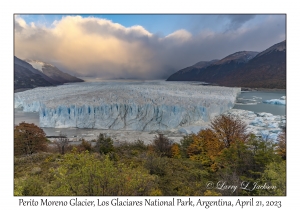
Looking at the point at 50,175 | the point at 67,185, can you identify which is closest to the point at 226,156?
the point at 67,185

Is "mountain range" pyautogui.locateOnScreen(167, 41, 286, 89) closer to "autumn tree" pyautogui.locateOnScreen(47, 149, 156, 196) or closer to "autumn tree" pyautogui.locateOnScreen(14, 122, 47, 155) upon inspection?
"autumn tree" pyautogui.locateOnScreen(14, 122, 47, 155)

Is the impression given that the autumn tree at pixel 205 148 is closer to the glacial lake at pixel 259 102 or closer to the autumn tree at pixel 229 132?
the autumn tree at pixel 229 132

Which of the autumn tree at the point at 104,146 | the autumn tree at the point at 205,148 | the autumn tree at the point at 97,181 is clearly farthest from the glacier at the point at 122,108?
the autumn tree at the point at 97,181

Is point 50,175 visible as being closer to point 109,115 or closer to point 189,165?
point 189,165

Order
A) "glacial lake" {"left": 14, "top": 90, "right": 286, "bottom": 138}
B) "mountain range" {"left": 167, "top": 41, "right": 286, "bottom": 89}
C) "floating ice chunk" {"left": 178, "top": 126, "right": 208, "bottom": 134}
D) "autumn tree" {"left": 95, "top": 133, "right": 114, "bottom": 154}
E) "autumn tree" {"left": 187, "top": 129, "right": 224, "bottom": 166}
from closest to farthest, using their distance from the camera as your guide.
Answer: "autumn tree" {"left": 187, "top": 129, "right": 224, "bottom": 166}
"autumn tree" {"left": 95, "top": 133, "right": 114, "bottom": 154}
"glacial lake" {"left": 14, "top": 90, "right": 286, "bottom": 138}
"floating ice chunk" {"left": 178, "top": 126, "right": 208, "bottom": 134}
"mountain range" {"left": 167, "top": 41, "right": 286, "bottom": 89}

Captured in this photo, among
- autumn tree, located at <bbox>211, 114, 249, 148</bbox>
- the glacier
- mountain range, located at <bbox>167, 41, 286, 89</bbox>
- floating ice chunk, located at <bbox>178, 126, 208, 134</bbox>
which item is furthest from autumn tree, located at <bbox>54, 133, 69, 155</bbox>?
autumn tree, located at <bbox>211, 114, 249, 148</bbox>

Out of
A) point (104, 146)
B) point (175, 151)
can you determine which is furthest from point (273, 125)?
point (104, 146)
